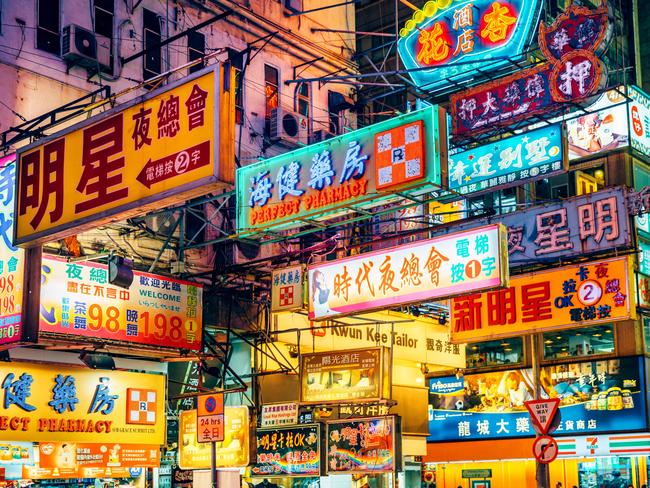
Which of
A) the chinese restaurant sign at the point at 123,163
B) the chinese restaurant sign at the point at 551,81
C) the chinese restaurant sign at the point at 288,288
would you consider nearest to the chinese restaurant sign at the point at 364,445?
the chinese restaurant sign at the point at 288,288

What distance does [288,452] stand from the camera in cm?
1702

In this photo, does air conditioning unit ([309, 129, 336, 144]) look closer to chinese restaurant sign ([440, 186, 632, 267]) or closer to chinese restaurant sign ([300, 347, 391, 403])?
chinese restaurant sign ([440, 186, 632, 267])

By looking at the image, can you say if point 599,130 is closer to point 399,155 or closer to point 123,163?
point 399,155

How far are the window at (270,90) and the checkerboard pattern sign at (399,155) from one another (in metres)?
7.86

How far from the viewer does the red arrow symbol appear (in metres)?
6.74

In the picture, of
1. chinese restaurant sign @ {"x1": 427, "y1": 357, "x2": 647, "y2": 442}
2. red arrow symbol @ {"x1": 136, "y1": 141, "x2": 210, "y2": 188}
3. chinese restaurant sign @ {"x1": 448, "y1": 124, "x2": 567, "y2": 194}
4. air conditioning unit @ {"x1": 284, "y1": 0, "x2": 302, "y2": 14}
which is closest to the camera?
red arrow symbol @ {"x1": 136, "y1": 141, "x2": 210, "y2": 188}

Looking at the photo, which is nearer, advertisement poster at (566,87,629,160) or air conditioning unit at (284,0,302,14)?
air conditioning unit at (284,0,302,14)

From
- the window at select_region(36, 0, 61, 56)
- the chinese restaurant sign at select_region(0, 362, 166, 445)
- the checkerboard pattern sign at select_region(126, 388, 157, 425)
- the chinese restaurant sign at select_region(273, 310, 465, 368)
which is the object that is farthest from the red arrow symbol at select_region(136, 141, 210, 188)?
the chinese restaurant sign at select_region(273, 310, 465, 368)

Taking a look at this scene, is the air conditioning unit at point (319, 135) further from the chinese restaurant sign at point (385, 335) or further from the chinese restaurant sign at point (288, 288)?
the chinese restaurant sign at point (288, 288)

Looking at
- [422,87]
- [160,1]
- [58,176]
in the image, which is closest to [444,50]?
[422,87]

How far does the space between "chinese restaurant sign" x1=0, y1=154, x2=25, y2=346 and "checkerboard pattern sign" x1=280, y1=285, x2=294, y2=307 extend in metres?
6.77

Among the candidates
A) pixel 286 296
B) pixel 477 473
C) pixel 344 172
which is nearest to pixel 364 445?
pixel 286 296

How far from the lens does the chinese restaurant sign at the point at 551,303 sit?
16.8 meters

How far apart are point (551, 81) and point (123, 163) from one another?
12324 millimetres
